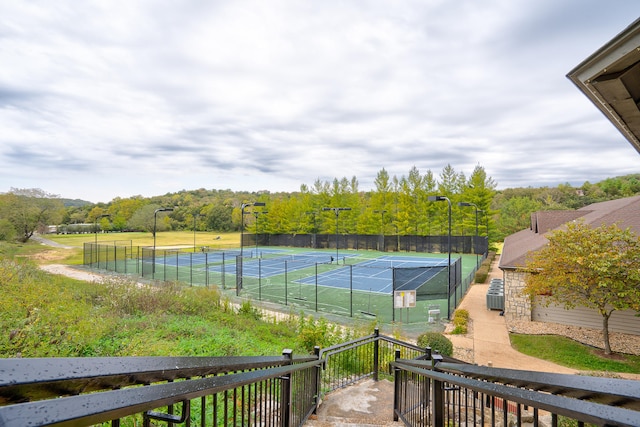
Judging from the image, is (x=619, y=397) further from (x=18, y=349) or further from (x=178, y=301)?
(x=178, y=301)

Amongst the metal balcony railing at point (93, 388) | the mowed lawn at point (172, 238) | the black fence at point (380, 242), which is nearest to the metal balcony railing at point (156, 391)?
the metal balcony railing at point (93, 388)

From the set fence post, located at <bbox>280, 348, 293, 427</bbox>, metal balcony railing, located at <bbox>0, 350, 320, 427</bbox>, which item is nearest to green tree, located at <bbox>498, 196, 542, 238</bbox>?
fence post, located at <bbox>280, 348, 293, 427</bbox>

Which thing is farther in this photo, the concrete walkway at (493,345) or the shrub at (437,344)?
the concrete walkway at (493,345)

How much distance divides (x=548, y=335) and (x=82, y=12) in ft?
62.2

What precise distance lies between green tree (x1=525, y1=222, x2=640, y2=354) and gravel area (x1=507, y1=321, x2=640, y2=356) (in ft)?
3.05

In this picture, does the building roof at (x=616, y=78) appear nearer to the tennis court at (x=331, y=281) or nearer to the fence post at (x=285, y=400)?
the fence post at (x=285, y=400)

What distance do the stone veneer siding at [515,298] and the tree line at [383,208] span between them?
26.9 metres

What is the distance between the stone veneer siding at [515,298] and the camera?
1600 cm

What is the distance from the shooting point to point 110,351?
7.11 metres

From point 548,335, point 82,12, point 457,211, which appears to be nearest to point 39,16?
point 82,12

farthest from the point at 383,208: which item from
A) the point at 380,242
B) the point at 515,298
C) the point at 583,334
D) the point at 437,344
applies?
the point at 437,344

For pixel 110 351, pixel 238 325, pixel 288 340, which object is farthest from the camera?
pixel 238 325

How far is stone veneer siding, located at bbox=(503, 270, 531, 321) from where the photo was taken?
52.5 ft

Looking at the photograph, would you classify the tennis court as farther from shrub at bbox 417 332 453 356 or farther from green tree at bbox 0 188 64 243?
green tree at bbox 0 188 64 243
